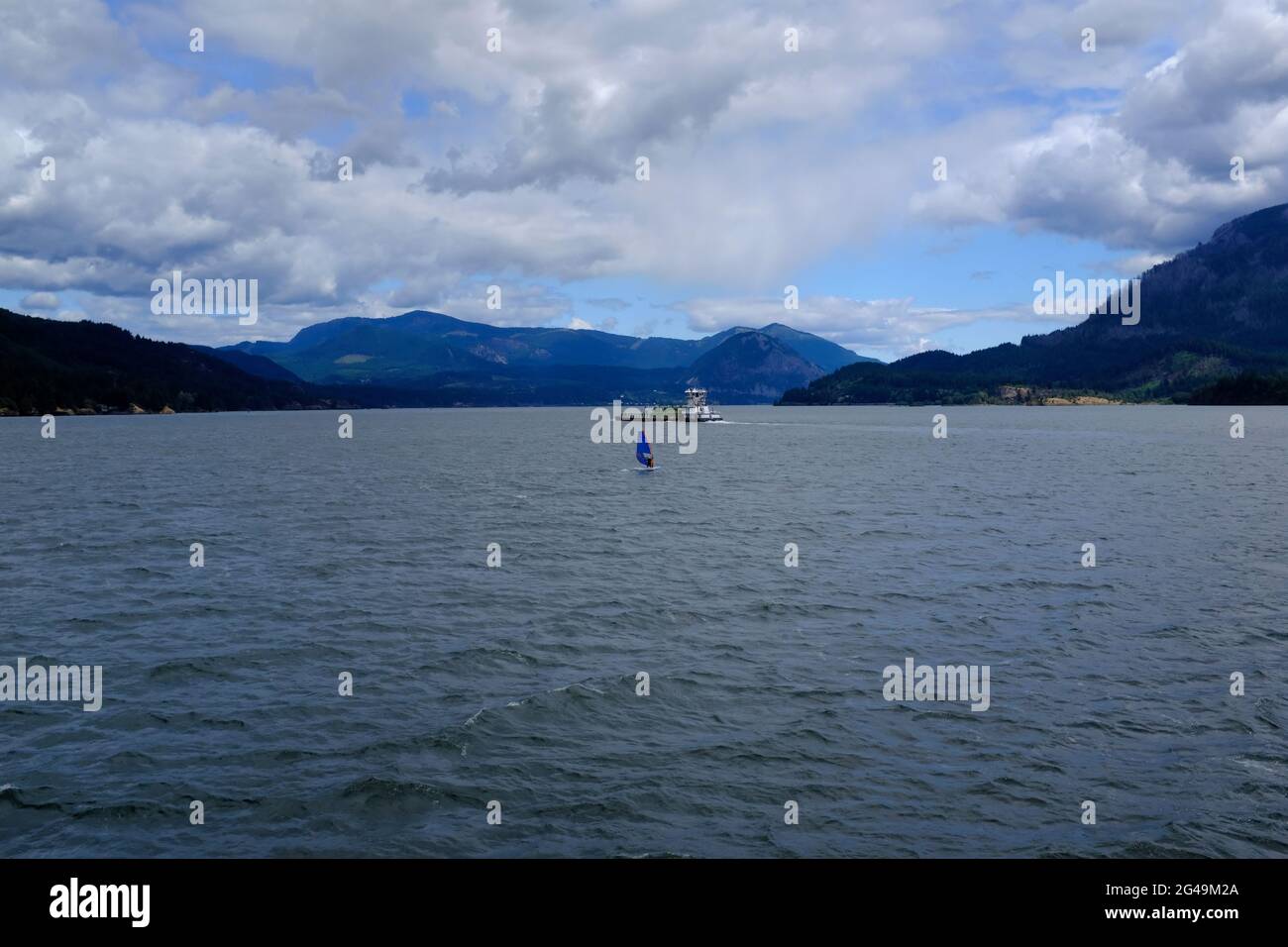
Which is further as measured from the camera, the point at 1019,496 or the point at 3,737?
the point at 1019,496

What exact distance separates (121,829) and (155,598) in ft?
78.3

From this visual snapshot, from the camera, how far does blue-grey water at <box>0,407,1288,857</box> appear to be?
1797 centimetres

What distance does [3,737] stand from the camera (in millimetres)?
22391

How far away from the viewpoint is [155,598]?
3859cm

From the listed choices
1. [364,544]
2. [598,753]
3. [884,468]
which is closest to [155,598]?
[364,544]

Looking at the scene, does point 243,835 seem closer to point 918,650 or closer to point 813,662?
point 813,662

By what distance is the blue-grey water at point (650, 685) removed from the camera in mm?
17969

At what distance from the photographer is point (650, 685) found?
2661cm

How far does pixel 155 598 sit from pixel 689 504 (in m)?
47.1
